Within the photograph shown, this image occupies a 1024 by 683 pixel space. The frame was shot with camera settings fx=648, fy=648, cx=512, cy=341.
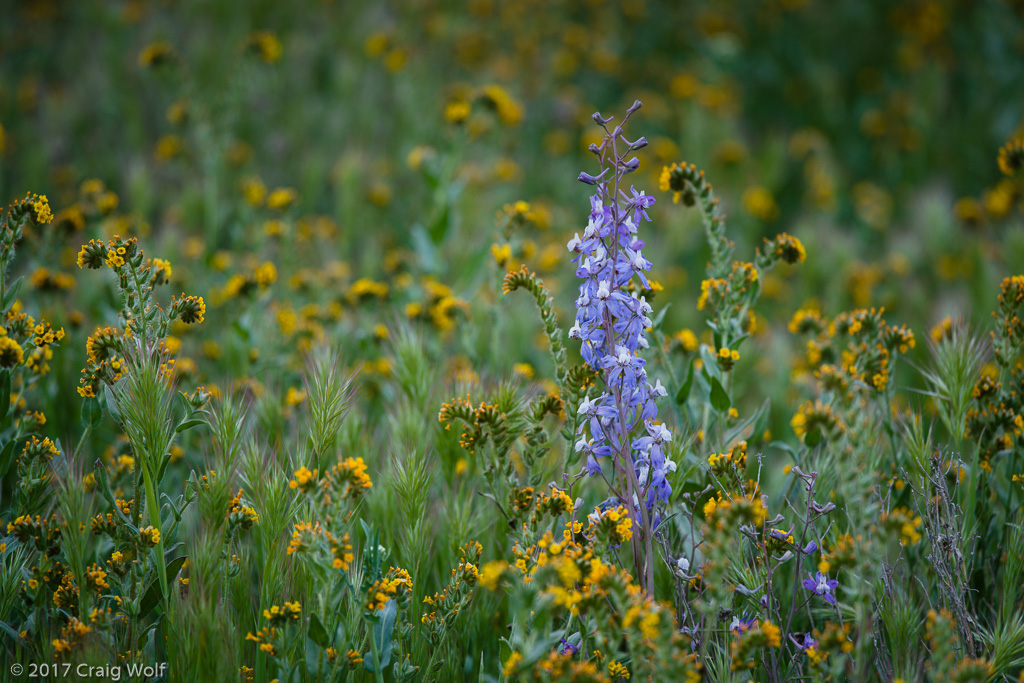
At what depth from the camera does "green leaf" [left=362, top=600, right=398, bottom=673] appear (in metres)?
1.68

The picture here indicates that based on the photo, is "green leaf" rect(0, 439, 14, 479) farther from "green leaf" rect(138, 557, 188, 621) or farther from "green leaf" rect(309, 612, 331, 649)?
"green leaf" rect(309, 612, 331, 649)

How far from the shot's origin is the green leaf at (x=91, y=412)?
1.96 meters

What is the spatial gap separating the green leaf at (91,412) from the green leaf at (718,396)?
192cm

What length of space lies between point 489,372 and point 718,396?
3.16 feet

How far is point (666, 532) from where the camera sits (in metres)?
1.90

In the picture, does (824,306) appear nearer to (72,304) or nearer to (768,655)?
(768,655)

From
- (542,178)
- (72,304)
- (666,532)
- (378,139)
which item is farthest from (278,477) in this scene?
(378,139)

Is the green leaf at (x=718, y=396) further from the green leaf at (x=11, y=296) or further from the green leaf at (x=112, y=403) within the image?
the green leaf at (x=11, y=296)

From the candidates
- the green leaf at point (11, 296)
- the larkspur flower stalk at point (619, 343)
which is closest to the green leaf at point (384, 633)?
the larkspur flower stalk at point (619, 343)

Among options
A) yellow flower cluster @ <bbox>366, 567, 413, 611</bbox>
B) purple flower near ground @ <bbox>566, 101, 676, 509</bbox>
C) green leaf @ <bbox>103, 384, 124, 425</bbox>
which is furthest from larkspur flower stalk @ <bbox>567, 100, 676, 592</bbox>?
green leaf @ <bbox>103, 384, 124, 425</bbox>

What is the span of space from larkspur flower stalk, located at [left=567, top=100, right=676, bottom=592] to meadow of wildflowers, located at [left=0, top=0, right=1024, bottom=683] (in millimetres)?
15

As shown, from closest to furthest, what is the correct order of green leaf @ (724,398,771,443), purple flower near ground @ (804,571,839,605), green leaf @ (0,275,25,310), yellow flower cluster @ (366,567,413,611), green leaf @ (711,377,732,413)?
yellow flower cluster @ (366,567,413,611) < purple flower near ground @ (804,571,839,605) < green leaf @ (0,275,25,310) < green leaf @ (711,377,732,413) < green leaf @ (724,398,771,443)

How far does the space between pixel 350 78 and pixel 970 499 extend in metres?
6.13

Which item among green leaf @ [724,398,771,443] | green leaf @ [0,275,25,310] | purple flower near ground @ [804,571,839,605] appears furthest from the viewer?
green leaf @ [724,398,771,443]
